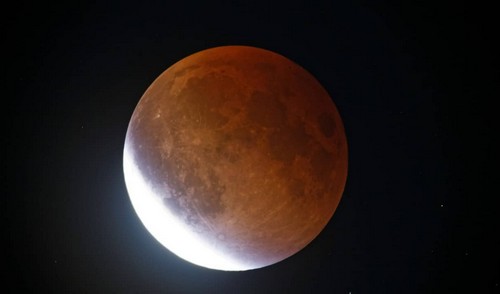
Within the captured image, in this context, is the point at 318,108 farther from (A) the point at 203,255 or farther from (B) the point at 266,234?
(A) the point at 203,255

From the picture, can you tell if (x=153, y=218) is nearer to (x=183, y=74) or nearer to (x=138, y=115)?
(x=138, y=115)

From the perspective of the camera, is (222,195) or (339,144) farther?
(339,144)

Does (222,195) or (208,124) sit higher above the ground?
(208,124)

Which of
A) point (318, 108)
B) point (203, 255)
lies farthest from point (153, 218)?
point (318, 108)

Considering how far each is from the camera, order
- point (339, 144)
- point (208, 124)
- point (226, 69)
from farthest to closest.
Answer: point (339, 144)
point (226, 69)
point (208, 124)

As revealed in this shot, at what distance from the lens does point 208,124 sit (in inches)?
160

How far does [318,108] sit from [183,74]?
1.19 meters

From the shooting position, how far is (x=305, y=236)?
457 centimetres

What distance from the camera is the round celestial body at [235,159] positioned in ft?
13.4

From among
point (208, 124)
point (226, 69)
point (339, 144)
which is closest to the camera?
point (208, 124)

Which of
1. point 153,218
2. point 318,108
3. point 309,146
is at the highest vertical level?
point 318,108

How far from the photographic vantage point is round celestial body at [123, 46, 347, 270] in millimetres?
4070

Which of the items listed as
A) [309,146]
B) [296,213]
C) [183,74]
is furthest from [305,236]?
[183,74]

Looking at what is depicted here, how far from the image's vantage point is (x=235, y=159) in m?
4.04
